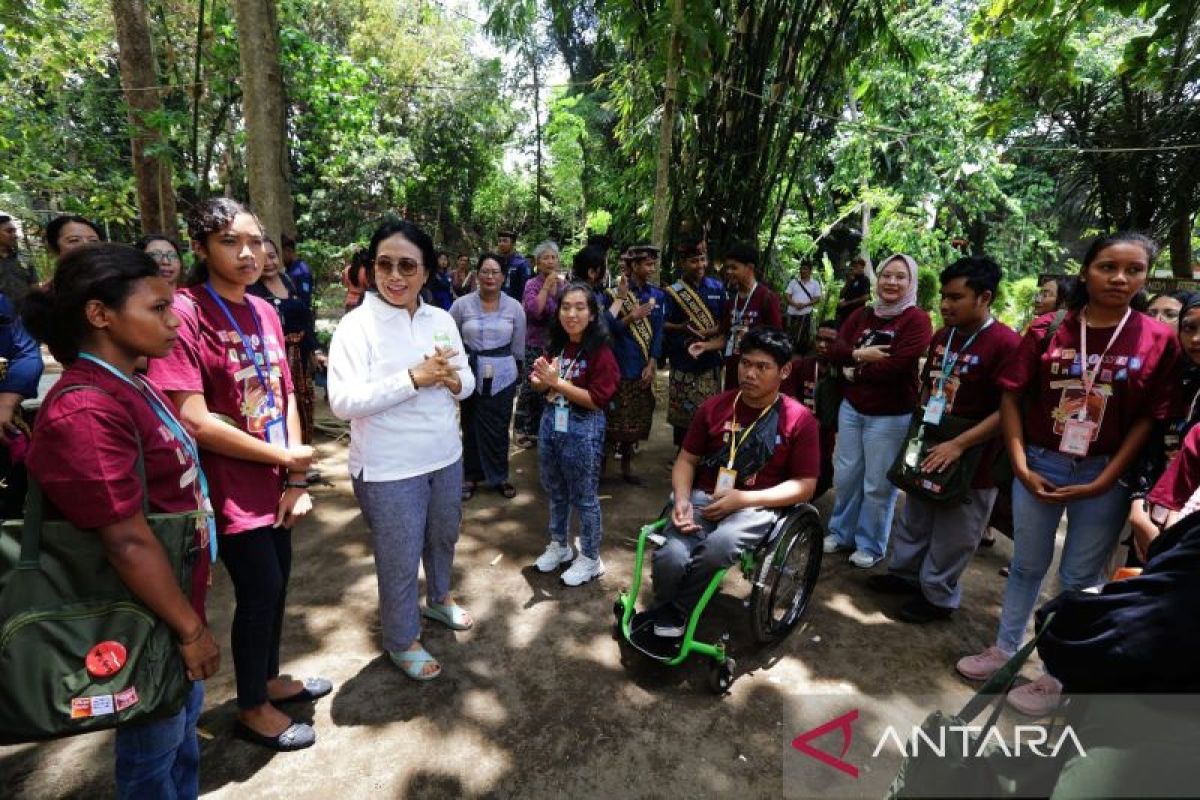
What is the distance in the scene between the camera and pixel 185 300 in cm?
177

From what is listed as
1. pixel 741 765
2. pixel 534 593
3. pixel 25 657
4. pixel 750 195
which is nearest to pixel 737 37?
pixel 750 195

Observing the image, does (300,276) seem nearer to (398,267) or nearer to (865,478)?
(398,267)

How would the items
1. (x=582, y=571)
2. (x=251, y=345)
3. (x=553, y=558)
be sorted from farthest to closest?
1. (x=553, y=558)
2. (x=582, y=571)
3. (x=251, y=345)

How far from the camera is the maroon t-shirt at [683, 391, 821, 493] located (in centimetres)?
262

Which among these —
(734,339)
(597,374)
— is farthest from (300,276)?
(734,339)

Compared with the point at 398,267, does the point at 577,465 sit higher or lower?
lower

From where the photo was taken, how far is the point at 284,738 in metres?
2.08

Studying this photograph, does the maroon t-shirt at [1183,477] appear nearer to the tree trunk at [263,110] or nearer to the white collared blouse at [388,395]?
the white collared blouse at [388,395]

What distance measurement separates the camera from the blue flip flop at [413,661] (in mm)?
2443

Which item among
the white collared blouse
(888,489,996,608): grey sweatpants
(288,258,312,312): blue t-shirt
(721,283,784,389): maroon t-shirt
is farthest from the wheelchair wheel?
(288,258,312,312): blue t-shirt

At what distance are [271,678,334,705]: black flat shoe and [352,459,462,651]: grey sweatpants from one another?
258 millimetres

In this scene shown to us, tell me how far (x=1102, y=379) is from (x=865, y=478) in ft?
4.50

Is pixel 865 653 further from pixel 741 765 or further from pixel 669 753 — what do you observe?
pixel 669 753

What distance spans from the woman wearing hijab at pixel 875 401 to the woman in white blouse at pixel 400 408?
220 centimetres
